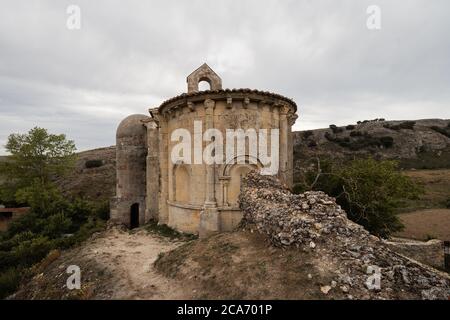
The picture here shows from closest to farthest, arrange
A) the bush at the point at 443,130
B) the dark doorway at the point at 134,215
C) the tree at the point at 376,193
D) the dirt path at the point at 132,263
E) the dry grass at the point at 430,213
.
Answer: the dirt path at the point at 132,263 → the tree at the point at 376,193 → the dark doorway at the point at 134,215 → the dry grass at the point at 430,213 → the bush at the point at 443,130

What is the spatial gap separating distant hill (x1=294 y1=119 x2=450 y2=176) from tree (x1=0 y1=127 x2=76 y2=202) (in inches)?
1325

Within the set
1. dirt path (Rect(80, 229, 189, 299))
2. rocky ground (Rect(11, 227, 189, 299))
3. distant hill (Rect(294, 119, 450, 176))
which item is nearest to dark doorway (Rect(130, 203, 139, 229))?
dirt path (Rect(80, 229, 189, 299))

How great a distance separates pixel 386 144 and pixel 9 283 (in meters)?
57.1

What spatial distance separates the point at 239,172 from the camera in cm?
1116

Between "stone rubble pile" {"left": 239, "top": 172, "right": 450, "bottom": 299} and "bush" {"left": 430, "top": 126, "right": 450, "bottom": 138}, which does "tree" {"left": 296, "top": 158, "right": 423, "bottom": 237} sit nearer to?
"stone rubble pile" {"left": 239, "top": 172, "right": 450, "bottom": 299}

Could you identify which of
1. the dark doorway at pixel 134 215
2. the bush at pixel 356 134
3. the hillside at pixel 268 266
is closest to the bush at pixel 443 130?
the bush at pixel 356 134

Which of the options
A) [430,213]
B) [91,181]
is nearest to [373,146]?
Result: [430,213]

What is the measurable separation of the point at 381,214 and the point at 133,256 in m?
12.0

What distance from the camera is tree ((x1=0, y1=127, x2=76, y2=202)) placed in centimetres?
2275

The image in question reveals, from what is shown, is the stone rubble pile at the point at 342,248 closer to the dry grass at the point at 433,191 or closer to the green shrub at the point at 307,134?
the dry grass at the point at 433,191

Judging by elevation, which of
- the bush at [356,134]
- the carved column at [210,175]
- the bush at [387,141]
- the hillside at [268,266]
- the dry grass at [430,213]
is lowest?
the dry grass at [430,213]

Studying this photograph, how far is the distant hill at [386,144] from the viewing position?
46.3 meters

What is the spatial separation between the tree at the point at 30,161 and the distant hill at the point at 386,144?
33.7 m

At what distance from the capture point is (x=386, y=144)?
4984 centimetres
